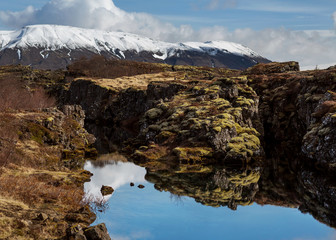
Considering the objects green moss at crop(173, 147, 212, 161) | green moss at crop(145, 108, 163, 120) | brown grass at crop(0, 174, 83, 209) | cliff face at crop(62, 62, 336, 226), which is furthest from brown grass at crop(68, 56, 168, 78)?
brown grass at crop(0, 174, 83, 209)

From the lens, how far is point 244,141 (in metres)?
58.3

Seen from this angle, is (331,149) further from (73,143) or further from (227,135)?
(73,143)

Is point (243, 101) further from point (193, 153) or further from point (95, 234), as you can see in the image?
point (95, 234)

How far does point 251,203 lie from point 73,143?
32977mm

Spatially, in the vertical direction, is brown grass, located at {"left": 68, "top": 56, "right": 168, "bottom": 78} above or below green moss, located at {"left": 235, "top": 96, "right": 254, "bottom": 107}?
above

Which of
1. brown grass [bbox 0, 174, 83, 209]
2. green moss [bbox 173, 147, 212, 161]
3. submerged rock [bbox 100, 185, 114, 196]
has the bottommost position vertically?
brown grass [bbox 0, 174, 83, 209]

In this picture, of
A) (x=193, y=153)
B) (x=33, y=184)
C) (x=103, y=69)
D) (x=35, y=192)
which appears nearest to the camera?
(x=35, y=192)

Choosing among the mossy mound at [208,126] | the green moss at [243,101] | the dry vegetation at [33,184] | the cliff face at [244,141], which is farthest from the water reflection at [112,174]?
the green moss at [243,101]

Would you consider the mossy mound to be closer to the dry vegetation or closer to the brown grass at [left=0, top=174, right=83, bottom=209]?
the dry vegetation

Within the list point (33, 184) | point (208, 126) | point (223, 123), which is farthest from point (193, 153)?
point (33, 184)

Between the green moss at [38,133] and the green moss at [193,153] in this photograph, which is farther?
the green moss at [193,153]

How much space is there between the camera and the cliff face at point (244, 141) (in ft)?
132

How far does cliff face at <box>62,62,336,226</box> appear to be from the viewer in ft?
132

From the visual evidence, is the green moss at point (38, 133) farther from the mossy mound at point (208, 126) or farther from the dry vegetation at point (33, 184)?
the mossy mound at point (208, 126)
